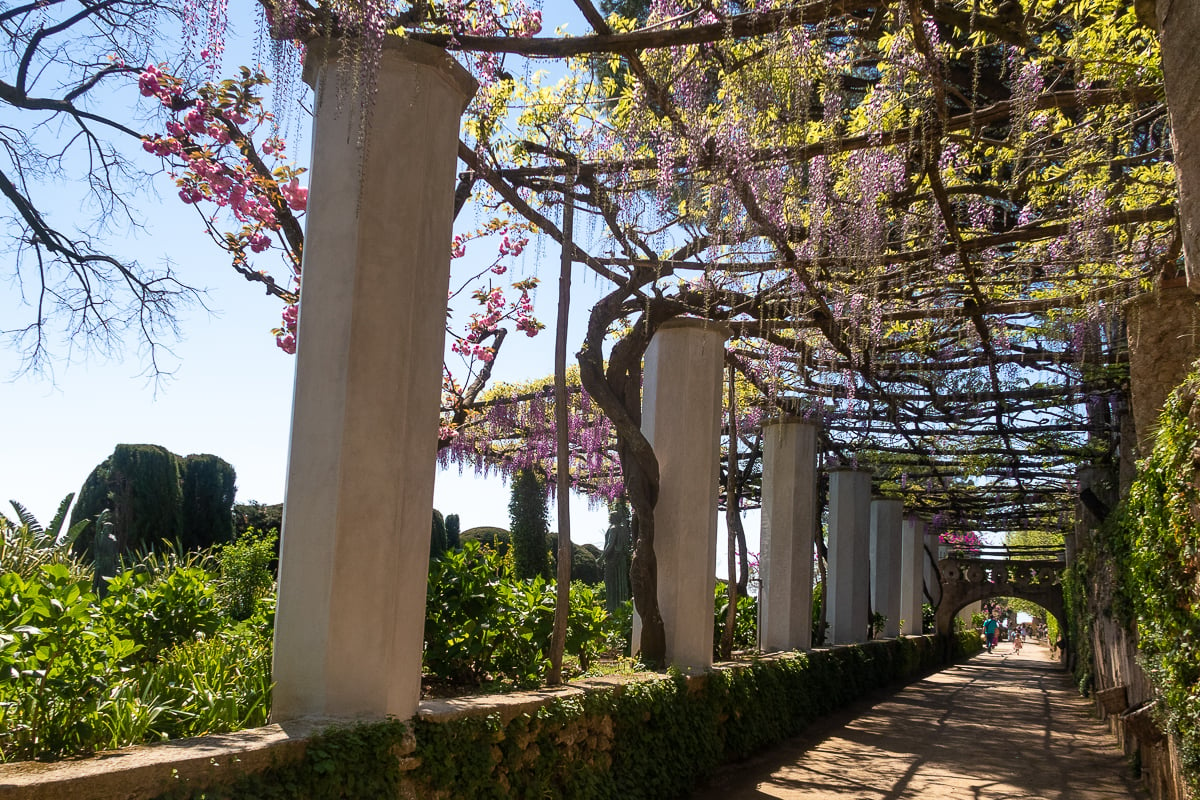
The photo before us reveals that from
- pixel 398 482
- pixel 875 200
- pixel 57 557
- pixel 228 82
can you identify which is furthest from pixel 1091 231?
pixel 57 557

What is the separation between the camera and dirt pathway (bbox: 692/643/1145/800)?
6.15 meters

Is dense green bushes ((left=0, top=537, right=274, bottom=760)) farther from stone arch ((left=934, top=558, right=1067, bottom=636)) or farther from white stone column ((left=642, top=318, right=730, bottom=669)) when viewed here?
stone arch ((left=934, top=558, right=1067, bottom=636))

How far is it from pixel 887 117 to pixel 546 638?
3.38 meters

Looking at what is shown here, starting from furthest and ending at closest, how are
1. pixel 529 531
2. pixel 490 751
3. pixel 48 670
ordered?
pixel 529 531
pixel 490 751
pixel 48 670

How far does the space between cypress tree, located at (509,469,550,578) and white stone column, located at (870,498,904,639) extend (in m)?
7.37

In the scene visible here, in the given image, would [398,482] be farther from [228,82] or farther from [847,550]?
[847,550]

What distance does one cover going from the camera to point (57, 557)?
530 centimetres

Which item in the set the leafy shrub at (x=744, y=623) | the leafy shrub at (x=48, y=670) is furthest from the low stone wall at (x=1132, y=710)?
the leafy shrub at (x=48, y=670)

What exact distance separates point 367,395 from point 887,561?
13630 millimetres

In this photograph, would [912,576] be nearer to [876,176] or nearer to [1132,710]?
[1132,710]

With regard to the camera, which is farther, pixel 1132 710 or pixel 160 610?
pixel 1132 710

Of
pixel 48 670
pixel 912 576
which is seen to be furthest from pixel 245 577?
pixel 912 576

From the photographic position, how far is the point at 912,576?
749 inches

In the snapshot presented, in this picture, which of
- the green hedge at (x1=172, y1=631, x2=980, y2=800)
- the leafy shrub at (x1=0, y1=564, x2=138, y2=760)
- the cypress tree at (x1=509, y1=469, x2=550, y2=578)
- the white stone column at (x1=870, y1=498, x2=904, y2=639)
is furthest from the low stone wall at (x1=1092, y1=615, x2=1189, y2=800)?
the cypress tree at (x1=509, y1=469, x2=550, y2=578)
